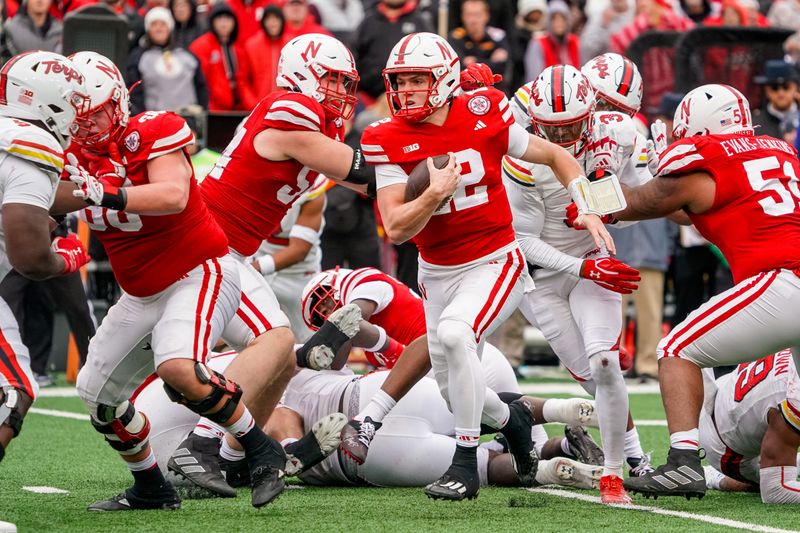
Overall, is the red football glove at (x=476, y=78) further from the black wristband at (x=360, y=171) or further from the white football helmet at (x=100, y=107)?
the white football helmet at (x=100, y=107)

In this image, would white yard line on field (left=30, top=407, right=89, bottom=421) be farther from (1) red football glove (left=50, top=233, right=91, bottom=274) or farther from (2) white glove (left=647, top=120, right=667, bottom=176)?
(2) white glove (left=647, top=120, right=667, bottom=176)

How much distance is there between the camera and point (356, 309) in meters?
6.26

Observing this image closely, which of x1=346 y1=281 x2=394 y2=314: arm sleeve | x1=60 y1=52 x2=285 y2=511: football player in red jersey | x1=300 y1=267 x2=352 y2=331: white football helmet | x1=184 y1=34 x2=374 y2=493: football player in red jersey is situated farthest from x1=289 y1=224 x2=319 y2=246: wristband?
x1=60 y1=52 x2=285 y2=511: football player in red jersey

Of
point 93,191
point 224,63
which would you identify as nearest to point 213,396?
point 93,191

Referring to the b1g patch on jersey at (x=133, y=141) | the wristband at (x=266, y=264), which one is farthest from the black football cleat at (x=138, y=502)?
the wristband at (x=266, y=264)

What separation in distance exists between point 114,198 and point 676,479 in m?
2.35

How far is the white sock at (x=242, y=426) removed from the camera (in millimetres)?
5148

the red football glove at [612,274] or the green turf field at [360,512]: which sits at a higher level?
the red football glove at [612,274]

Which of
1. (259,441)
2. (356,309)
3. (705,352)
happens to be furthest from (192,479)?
(705,352)

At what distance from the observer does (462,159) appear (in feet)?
18.4

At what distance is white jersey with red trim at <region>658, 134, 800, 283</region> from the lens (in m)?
5.44

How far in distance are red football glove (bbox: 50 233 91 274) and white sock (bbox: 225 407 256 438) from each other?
2.71 ft

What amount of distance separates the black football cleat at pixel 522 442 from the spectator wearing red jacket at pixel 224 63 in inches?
258

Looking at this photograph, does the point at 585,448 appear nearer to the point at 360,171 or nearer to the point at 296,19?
the point at 360,171
